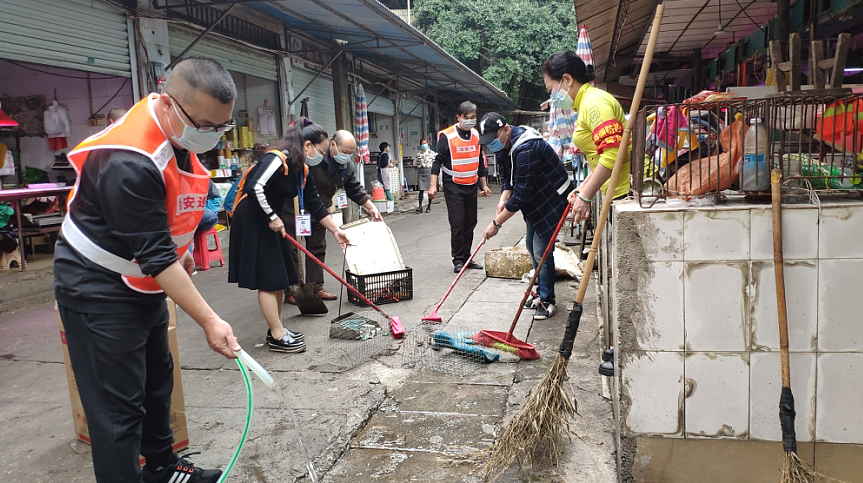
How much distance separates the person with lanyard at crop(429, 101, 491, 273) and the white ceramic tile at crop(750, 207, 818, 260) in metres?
5.19

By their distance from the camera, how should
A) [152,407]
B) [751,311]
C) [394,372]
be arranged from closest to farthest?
1. [751,311]
2. [152,407]
3. [394,372]

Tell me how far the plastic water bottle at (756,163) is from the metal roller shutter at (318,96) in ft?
35.8

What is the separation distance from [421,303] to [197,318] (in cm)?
386

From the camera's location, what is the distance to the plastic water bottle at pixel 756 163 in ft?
7.62

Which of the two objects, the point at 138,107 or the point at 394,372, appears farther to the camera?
the point at 394,372

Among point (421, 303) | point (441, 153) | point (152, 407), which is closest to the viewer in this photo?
point (152, 407)

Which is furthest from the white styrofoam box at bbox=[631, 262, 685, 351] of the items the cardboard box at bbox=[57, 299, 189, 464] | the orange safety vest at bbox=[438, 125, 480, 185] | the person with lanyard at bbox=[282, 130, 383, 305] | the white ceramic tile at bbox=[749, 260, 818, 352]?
the orange safety vest at bbox=[438, 125, 480, 185]

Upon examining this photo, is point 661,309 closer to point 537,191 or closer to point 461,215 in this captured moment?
point 537,191

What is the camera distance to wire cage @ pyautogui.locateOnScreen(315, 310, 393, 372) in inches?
171

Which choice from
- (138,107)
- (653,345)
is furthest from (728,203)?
(138,107)

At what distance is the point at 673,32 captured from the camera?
10109 millimetres

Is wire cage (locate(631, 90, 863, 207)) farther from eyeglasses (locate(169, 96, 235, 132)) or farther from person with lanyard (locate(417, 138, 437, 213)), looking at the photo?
person with lanyard (locate(417, 138, 437, 213))

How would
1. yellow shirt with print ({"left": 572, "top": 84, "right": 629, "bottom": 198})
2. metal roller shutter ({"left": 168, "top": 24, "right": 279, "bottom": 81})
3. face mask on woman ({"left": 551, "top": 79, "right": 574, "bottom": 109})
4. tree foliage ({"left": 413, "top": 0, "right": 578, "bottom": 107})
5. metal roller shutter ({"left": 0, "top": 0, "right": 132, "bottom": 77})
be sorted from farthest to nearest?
tree foliage ({"left": 413, "top": 0, "right": 578, "bottom": 107}), metal roller shutter ({"left": 168, "top": 24, "right": 279, "bottom": 81}), metal roller shutter ({"left": 0, "top": 0, "right": 132, "bottom": 77}), face mask on woman ({"left": 551, "top": 79, "right": 574, "bottom": 109}), yellow shirt with print ({"left": 572, "top": 84, "right": 629, "bottom": 198})

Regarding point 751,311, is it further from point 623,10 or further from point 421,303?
point 623,10
